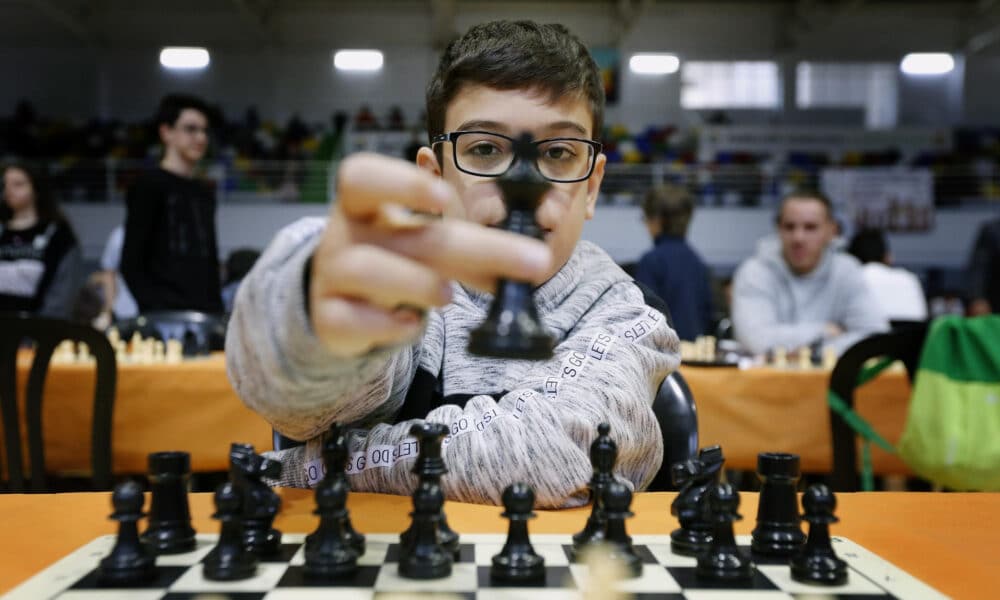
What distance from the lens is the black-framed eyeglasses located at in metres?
0.98

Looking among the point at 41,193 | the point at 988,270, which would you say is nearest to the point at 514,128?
the point at 41,193

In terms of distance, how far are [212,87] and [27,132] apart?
2645 mm

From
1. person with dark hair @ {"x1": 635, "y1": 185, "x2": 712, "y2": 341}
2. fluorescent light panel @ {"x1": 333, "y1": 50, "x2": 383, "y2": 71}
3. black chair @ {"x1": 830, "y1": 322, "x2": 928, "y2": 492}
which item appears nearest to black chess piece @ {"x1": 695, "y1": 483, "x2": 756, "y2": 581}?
black chair @ {"x1": 830, "y1": 322, "x2": 928, "y2": 492}

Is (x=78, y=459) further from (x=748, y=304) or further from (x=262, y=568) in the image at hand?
(x=748, y=304)

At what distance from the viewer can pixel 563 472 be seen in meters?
0.84

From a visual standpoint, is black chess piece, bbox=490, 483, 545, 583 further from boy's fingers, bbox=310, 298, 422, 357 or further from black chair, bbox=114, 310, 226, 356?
black chair, bbox=114, 310, 226, 356

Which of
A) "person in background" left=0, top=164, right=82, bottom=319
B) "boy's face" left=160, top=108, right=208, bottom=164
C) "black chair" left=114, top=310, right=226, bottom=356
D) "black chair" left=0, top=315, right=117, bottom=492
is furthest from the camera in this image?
"person in background" left=0, top=164, right=82, bottom=319

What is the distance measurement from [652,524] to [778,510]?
120 mm

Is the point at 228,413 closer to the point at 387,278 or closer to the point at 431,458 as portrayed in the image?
the point at 431,458

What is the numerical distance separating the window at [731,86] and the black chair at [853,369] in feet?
39.1

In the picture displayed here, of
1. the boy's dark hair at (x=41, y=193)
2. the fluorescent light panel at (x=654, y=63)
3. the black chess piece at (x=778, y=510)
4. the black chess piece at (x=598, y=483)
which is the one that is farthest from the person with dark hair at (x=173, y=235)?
the fluorescent light panel at (x=654, y=63)

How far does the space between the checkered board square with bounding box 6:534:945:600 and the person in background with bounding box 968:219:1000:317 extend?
14.8ft

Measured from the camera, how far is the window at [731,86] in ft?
44.0

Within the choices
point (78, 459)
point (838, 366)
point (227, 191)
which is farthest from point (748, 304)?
point (227, 191)
